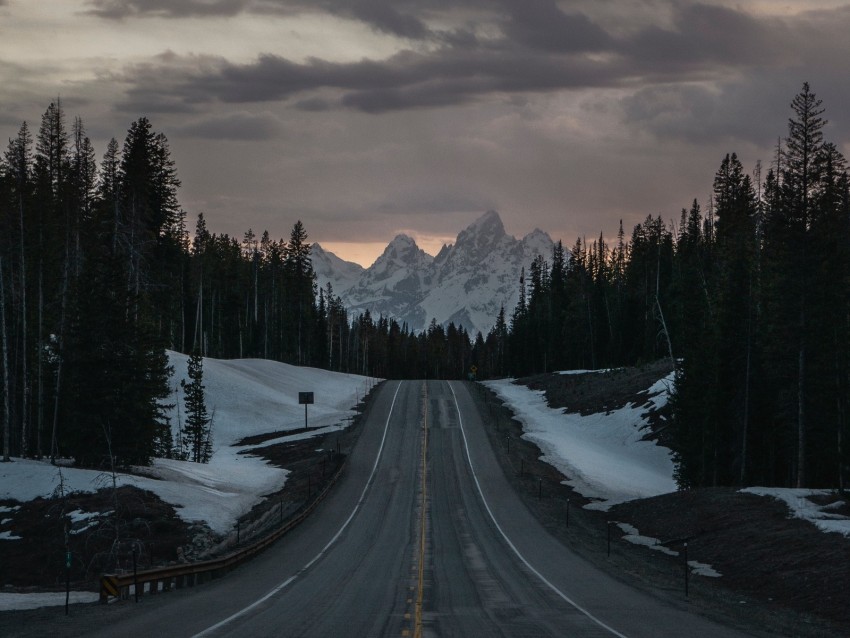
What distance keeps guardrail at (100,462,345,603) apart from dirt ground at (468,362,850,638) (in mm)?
12159

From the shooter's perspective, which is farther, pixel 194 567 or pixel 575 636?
pixel 194 567

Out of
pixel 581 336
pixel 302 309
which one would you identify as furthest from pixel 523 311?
pixel 302 309

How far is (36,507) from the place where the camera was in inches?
1483

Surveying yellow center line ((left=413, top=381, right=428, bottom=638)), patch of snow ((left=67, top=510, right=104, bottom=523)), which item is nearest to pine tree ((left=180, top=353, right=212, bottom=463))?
yellow center line ((left=413, top=381, right=428, bottom=638))

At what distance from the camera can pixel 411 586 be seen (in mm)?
24016

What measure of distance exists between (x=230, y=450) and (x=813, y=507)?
47.1 metres

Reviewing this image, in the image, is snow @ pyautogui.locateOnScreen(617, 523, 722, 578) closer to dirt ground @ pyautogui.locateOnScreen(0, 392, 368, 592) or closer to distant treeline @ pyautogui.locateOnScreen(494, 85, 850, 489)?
distant treeline @ pyautogui.locateOnScreen(494, 85, 850, 489)

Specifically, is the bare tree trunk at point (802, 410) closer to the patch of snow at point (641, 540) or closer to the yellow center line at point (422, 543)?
the patch of snow at point (641, 540)

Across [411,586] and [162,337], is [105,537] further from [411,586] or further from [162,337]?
[162,337]

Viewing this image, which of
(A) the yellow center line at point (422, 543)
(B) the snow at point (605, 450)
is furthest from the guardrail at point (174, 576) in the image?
(B) the snow at point (605, 450)

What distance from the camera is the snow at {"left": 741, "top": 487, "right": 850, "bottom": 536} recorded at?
28694 millimetres

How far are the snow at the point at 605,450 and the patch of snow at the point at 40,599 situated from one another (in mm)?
27584

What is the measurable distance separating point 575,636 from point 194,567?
13693 mm

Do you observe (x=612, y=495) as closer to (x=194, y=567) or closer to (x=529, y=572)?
(x=529, y=572)
